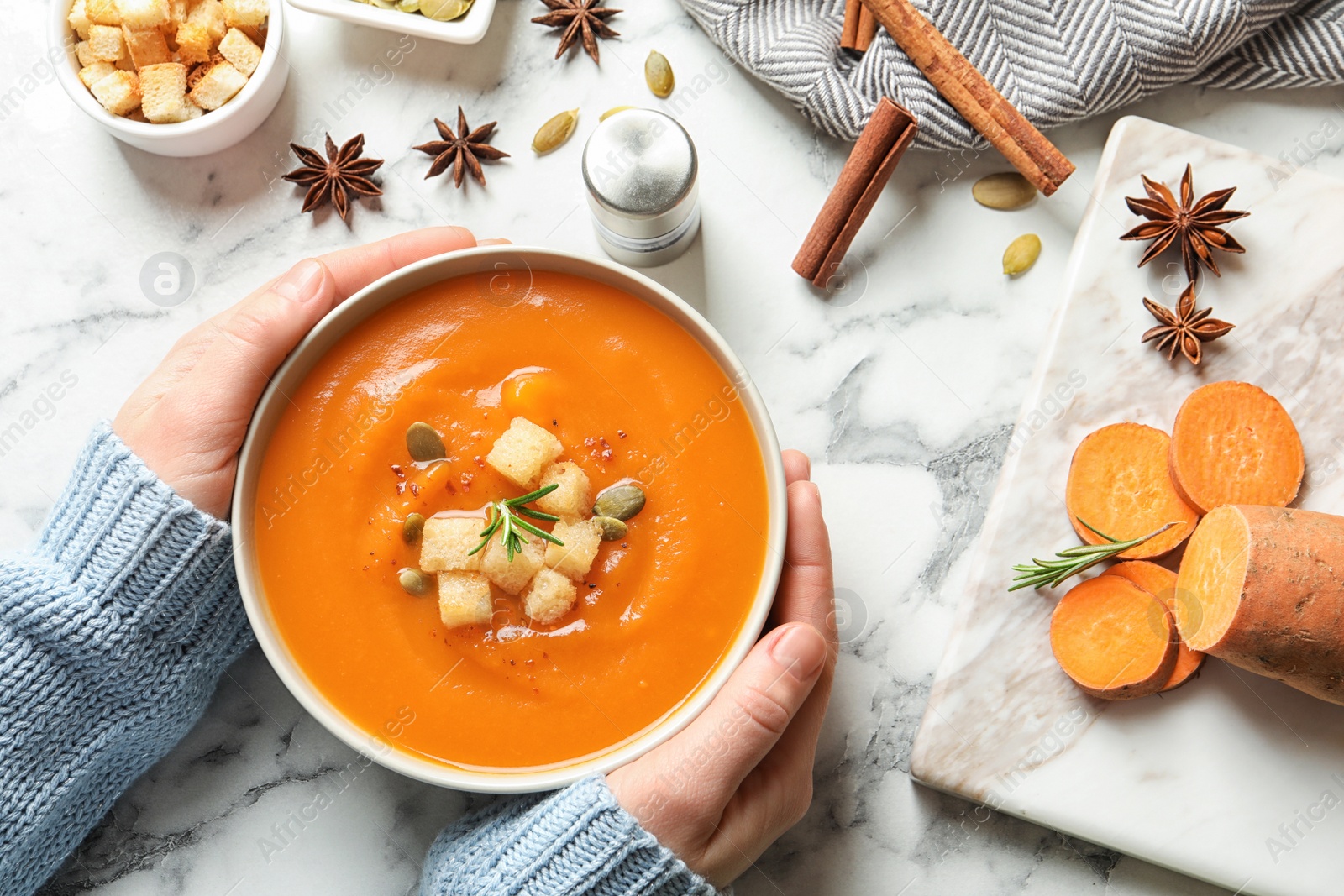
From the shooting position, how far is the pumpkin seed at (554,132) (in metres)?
2.37

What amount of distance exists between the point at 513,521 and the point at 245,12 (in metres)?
1.46

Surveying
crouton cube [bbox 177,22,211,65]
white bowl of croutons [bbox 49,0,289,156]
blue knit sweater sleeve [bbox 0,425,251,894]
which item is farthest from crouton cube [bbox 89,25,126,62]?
blue knit sweater sleeve [bbox 0,425,251,894]

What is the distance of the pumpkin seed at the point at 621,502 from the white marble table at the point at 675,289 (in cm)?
68

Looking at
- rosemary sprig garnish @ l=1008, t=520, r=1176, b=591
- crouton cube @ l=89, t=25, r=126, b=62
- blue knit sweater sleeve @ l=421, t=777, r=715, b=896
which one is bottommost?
blue knit sweater sleeve @ l=421, t=777, r=715, b=896

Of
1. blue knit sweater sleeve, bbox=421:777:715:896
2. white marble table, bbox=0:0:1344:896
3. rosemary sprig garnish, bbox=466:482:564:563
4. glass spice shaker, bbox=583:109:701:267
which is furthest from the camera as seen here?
white marble table, bbox=0:0:1344:896

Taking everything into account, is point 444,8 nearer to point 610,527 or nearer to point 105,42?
point 105,42

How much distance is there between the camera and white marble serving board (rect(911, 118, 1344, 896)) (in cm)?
222

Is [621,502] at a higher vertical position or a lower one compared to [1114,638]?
higher

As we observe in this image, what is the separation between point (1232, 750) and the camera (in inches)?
87.6

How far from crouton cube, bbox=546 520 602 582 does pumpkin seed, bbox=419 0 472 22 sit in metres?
1.30

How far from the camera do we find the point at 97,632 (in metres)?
1.95

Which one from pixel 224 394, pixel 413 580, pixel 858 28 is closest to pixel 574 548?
pixel 413 580

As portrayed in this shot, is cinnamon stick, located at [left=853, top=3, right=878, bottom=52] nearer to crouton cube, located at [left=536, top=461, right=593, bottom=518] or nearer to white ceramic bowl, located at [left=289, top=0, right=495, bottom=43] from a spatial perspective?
white ceramic bowl, located at [left=289, top=0, right=495, bottom=43]

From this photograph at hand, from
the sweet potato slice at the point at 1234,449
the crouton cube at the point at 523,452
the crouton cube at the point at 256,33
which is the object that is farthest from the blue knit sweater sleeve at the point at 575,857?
the crouton cube at the point at 256,33
